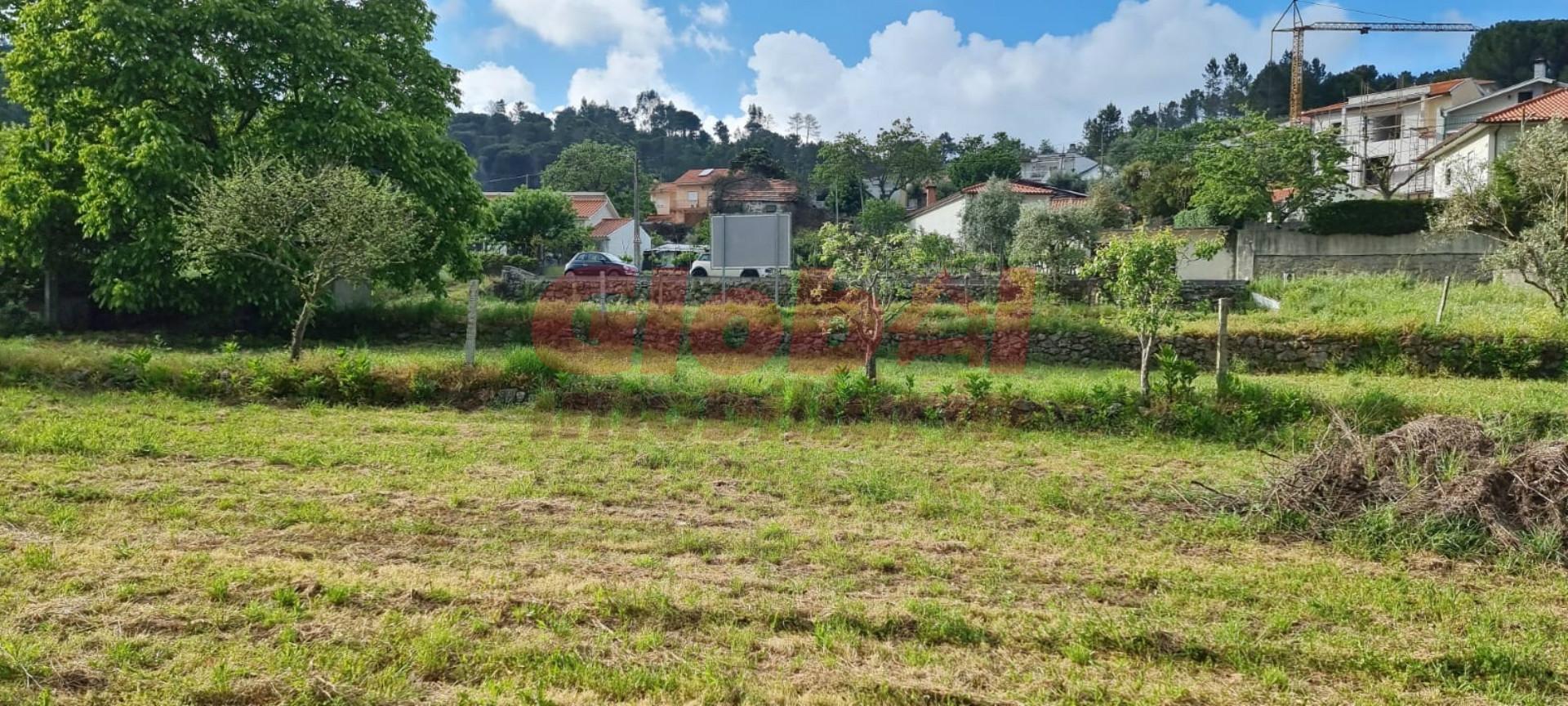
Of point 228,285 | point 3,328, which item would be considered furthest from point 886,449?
point 3,328

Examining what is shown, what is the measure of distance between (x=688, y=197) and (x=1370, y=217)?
4781cm

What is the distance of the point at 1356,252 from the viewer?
2834 centimetres

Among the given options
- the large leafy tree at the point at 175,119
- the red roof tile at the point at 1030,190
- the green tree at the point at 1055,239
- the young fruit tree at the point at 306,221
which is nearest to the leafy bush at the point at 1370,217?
the green tree at the point at 1055,239

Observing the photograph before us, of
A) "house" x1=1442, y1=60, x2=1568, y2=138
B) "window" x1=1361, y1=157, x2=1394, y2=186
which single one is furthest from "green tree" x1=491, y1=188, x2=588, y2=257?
"house" x1=1442, y1=60, x2=1568, y2=138

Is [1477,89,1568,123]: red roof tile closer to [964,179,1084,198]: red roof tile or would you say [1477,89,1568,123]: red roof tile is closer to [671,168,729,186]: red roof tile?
[964,179,1084,198]: red roof tile

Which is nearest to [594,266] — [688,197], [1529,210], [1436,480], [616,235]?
[616,235]

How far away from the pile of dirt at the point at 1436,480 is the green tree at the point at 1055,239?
17.9m

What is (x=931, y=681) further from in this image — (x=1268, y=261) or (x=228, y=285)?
(x=1268, y=261)

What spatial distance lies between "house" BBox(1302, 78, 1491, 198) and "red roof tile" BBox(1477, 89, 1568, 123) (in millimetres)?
8834

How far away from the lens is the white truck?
2483 centimetres

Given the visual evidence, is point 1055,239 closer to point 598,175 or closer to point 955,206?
point 955,206

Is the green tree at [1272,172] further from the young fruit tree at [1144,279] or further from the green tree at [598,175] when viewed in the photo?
the green tree at [598,175]

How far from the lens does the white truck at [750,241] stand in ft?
81.5

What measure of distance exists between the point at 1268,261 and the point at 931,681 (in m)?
24.6
